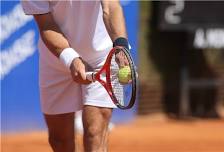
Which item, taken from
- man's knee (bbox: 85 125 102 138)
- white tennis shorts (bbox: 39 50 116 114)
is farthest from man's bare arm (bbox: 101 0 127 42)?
man's knee (bbox: 85 125 102 138)

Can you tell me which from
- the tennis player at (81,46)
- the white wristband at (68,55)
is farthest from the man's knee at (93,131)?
the white wristband at (68,55)

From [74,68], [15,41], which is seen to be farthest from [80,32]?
[15,41]

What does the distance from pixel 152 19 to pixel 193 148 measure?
3107mm

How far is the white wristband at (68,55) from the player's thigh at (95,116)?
0.45 metres

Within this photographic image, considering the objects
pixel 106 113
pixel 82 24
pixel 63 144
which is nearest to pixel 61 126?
pixel 63 144

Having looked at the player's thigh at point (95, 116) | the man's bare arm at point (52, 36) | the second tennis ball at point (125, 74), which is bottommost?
the player's thigh at point (95, 116)

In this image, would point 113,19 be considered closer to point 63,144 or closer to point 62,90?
point 62,90

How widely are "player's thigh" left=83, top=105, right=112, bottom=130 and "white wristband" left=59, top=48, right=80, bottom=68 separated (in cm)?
45

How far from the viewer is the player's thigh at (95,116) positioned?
4656 millimetres

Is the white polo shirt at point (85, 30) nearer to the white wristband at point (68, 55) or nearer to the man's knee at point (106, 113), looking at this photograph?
the man's knee at point (106, 113)

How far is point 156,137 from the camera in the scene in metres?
9.66

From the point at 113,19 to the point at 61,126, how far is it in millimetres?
924

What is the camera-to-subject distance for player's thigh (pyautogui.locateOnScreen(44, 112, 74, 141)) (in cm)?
511

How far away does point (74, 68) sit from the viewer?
4.27 meters
